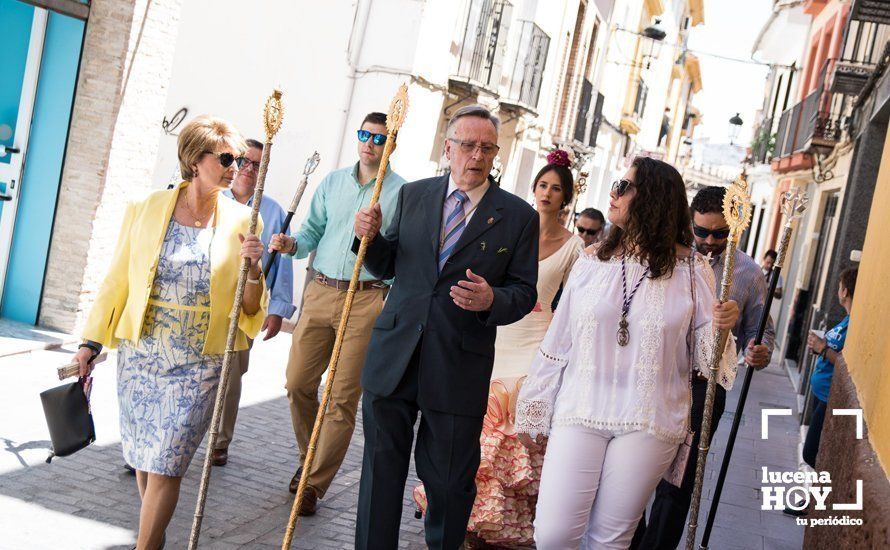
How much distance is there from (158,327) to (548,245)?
2.76 metres

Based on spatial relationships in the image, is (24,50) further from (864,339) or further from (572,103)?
(572,103)

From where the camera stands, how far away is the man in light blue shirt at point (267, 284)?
6770 mm

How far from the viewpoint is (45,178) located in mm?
9766

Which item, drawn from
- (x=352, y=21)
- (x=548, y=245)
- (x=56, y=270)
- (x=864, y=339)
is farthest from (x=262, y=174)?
(x=352, y=21)

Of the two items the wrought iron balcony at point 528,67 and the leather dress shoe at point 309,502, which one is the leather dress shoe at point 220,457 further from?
the wrought iron balcony at point 528,67

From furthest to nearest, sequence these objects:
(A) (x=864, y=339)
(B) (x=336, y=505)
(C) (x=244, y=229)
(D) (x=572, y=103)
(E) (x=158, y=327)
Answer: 1. (D) (x=572, y=103)
2. (B) (x=336, y=505)
3. (A) (x=864, y=339)
4. (C) (x=244, y=229)
5. (E) (x=158, y=327)

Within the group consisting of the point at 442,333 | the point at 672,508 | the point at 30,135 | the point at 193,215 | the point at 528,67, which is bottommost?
the point at 672,508

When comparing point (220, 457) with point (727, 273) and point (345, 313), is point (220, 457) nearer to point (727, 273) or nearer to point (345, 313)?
point (345, 313)

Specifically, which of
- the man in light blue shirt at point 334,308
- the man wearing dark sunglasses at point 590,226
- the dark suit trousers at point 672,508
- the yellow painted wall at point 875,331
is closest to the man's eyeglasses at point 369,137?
the man in light blue shirt at point 334,308

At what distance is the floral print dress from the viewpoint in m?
4.58

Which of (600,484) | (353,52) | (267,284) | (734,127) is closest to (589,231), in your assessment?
(267,284)

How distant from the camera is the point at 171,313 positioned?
4621 mm

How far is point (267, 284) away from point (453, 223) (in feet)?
8.28

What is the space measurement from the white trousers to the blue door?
6.89 metres
